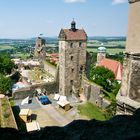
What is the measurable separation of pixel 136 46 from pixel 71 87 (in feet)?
83.0

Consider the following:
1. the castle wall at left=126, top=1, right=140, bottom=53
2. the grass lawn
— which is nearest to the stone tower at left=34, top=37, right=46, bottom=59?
the grass lawn

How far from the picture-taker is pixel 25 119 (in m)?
24.4

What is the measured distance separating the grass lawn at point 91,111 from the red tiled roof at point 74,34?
7.76 metres

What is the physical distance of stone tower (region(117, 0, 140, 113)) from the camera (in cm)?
695

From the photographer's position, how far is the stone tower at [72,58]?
3056 centimetres

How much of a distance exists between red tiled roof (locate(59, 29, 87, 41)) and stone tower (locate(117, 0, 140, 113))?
23035 mm

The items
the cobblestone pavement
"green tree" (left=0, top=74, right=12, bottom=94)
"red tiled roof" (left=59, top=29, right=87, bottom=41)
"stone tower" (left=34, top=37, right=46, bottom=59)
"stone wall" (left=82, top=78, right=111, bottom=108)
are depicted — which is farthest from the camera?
"stone tower" (left=34, top=37, right=46, bottom=59)

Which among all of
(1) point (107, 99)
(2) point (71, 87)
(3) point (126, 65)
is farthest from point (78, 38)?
(3) point (126, 65)

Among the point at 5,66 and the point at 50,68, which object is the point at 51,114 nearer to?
the point at 50,68

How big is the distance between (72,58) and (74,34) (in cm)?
287

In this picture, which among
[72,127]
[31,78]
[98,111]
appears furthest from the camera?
[31,78]

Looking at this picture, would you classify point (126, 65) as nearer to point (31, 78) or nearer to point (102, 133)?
point (102, 133)

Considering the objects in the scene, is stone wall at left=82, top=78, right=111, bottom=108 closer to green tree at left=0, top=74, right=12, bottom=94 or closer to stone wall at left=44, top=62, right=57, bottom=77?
green tree at left=0, top=74, right=12, bottom=94

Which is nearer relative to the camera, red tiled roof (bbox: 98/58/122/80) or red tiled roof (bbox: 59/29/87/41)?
red tiled roof (bbox: 59/29/87/41)
